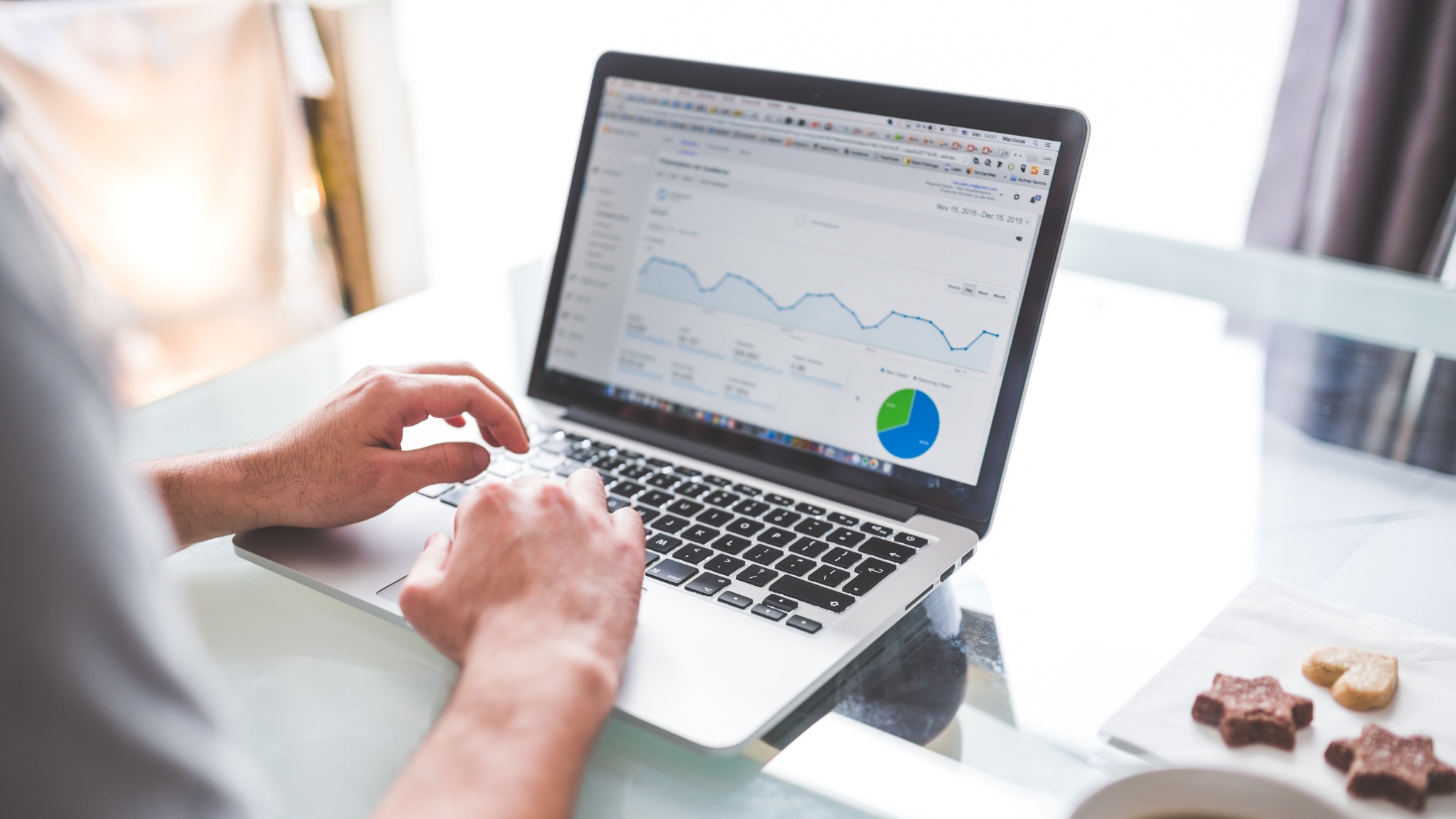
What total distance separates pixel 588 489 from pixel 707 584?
0.10m

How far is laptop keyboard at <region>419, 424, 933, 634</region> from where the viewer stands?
2.23ft

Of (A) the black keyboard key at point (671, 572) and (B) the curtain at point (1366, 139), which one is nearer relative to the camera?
(A) the black keyboard key at point (671, 572)

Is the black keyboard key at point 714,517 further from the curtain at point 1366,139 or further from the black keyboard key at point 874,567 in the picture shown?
the curtain at point 1366,139

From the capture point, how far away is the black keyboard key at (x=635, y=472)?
854mm

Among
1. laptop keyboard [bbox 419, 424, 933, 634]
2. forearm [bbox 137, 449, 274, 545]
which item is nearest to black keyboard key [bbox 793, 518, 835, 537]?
laptop keyboard [bbox 419, 424, 933, 634]

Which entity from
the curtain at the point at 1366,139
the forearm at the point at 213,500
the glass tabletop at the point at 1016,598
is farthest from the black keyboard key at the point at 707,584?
the curtain at the point at 1366,139

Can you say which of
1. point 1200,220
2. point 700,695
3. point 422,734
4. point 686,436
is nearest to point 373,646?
point 422,734

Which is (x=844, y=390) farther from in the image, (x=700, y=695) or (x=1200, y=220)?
(x=1200, y=220)

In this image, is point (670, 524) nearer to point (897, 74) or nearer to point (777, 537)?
point (777, 537)

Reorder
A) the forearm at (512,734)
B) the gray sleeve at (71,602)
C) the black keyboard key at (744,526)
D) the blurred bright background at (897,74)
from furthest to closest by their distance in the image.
Result: 1. the blurred bright background at (897,74)
2. the black keyboard key at (744,526)
3. the forearm at (512,734)
4. the gray sleeve at (71,602)

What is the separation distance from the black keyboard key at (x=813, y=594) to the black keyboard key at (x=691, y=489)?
0.15m

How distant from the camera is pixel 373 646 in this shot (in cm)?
67

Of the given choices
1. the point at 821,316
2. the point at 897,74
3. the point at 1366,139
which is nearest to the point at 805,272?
the point at 821,316

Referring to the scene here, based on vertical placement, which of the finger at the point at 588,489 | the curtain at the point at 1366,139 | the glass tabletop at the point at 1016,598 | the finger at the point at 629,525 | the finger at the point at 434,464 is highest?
the curtain at the point at 1366,139
